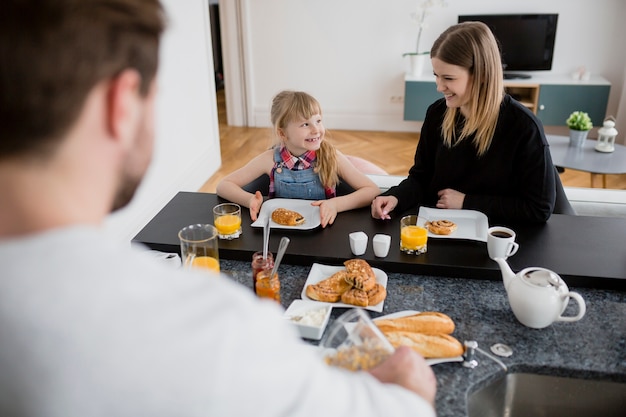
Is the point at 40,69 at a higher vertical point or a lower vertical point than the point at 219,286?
higher

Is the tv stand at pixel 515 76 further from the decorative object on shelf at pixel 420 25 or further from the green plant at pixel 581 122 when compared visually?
the green plant at pixel 581 122

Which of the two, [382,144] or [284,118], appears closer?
[284,118]

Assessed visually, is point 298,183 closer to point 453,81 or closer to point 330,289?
point 453,81

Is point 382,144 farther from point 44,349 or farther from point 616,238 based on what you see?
point 44,349

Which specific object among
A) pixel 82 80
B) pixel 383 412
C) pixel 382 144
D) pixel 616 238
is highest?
pixel 82 80

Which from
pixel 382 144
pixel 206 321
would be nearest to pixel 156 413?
pixel 206 321

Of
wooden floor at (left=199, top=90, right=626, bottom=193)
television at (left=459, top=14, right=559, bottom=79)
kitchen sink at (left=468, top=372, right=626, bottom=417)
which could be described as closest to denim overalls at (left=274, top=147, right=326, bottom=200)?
kitchen sink at (left=468, top=372, right=626, bottom=417)

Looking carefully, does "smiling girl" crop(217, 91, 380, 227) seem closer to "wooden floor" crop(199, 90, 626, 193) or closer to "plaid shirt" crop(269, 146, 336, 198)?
"plaid shirt" crop(269, 146, 336, 198)

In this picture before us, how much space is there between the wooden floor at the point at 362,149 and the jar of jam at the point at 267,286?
311cm

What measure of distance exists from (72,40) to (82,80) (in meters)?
0.04

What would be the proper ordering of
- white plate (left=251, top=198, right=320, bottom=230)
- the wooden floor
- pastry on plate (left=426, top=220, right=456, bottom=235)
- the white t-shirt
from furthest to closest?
the wooden floor
white plate (left=251, top=198, right=320, bottom=230)
pastry on plate (left=426, top=220, right=456, bottom=235)
the white t-shirt

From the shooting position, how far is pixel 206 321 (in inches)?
20.7

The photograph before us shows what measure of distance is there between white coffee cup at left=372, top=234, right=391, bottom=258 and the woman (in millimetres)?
266

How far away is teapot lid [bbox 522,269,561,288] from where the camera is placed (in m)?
1.23
